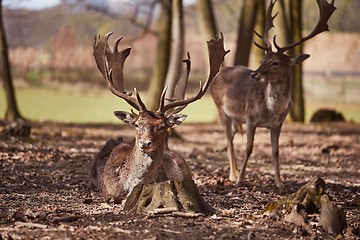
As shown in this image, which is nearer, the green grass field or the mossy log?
the mossy log

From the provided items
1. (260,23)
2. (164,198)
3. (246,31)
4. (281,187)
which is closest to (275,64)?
(281,187)

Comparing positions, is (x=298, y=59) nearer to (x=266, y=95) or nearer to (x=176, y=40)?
(x=266, y=95)

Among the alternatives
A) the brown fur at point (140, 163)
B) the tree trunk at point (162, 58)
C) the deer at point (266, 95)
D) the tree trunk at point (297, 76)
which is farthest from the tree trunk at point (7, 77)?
the brown fur at point (140, 163)

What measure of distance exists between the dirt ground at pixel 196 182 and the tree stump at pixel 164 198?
149 millimetres

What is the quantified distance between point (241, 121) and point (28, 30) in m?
24.8

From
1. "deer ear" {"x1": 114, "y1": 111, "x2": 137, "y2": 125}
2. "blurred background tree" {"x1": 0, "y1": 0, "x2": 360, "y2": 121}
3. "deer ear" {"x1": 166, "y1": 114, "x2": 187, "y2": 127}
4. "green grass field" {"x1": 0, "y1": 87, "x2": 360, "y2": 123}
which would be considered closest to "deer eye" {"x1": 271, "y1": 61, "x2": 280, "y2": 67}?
"deer ear" {"x1": 166, "y1": 114, "x2": 187, "y2": 127}

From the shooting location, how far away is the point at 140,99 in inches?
348

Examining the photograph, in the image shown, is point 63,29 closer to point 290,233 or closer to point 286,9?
point 286,9

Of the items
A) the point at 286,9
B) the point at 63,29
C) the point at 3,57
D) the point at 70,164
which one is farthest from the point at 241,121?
the point at 63,29

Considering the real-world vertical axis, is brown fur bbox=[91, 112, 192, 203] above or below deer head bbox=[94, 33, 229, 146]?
below

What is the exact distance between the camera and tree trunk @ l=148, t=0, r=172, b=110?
2031cm

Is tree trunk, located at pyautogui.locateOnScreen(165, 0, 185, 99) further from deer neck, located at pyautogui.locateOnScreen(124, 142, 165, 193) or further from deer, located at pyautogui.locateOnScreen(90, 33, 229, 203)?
deer neck, located at pyautogui.locateOnScreen(124, 142, 165, 193)

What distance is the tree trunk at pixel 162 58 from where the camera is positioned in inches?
800

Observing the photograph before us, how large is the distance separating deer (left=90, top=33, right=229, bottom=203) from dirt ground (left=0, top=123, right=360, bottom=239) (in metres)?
0.29
